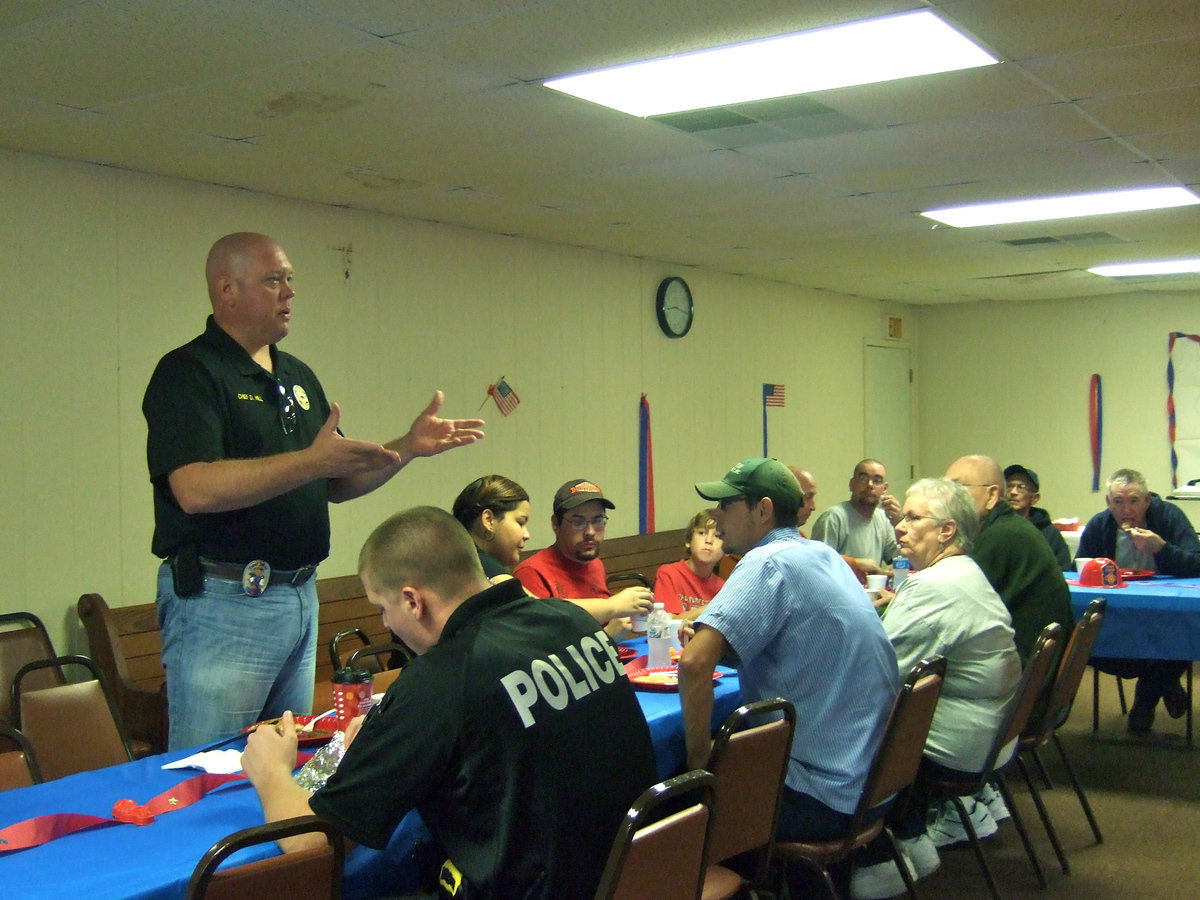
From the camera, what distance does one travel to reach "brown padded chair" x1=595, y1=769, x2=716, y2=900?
1.80m

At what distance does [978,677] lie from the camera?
11.6 feet

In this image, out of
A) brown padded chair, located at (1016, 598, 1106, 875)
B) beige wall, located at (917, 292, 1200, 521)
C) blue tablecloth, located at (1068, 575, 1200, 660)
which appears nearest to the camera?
brown padded chair, located at (1016, 598, 1106, 875)

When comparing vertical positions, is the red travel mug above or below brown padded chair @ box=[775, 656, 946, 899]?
above

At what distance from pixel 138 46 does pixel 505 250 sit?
3.34m

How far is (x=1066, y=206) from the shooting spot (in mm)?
5895

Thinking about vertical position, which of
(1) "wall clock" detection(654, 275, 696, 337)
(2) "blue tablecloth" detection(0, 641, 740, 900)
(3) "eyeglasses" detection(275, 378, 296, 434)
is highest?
(1) "wall clock" detection(654, 275, 696, 337)

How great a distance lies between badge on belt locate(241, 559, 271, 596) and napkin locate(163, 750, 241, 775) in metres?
0.35

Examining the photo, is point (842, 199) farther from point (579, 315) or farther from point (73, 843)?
point (73, 843)

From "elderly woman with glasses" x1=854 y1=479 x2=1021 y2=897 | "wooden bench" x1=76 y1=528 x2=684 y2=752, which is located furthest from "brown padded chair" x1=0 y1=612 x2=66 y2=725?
"elderly woman with glasses" x1=854 y1=479 x2=1021 y2=897

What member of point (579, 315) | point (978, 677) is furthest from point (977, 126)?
point (579, 315)

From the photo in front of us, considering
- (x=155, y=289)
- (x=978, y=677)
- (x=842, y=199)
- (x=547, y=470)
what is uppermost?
(x=842, y=199)

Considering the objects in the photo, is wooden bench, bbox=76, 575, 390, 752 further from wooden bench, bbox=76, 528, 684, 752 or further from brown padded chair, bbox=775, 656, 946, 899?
brown padded chair, bbox=775, 656, 946, 899

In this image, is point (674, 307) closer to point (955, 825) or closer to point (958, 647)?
point (955, 825)

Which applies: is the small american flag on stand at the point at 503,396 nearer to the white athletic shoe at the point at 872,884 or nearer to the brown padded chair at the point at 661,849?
the white athletic shoe at the point at 872,884
